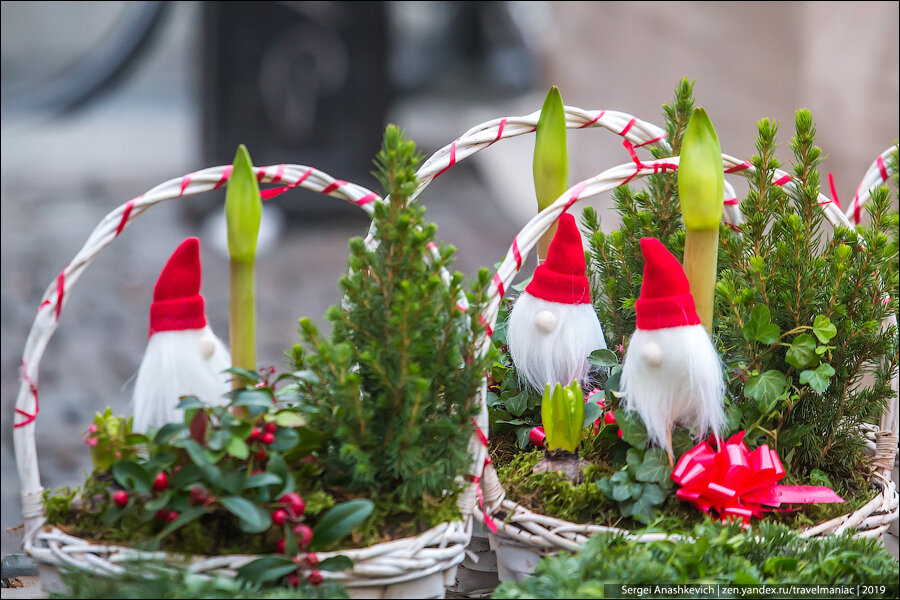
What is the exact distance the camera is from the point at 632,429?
79 cm

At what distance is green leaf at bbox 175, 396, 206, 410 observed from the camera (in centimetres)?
66

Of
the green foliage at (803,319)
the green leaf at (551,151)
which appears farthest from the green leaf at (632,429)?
the green leaf at (551,151)

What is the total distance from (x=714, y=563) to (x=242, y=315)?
46cm

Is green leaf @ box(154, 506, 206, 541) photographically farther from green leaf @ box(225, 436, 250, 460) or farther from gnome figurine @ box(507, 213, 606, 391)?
gnome figurine @ box(507, 213, 606, 391)

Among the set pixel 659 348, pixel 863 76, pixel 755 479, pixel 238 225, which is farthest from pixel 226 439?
pixel 863 76

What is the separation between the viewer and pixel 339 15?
3.16 metres

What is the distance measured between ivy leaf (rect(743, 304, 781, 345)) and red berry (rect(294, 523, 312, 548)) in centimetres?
46

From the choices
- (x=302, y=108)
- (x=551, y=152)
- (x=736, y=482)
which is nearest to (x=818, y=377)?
(x=736, y=482)

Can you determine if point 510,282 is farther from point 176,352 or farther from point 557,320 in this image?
point 176,352

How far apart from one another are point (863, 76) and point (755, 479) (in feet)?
6.57

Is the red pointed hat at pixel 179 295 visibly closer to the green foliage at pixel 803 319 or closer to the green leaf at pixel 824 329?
the green foliage at pixel 803 319

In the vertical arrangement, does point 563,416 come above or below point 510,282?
below

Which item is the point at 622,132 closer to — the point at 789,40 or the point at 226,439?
the point at 226,439

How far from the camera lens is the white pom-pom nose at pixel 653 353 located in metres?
0.74
